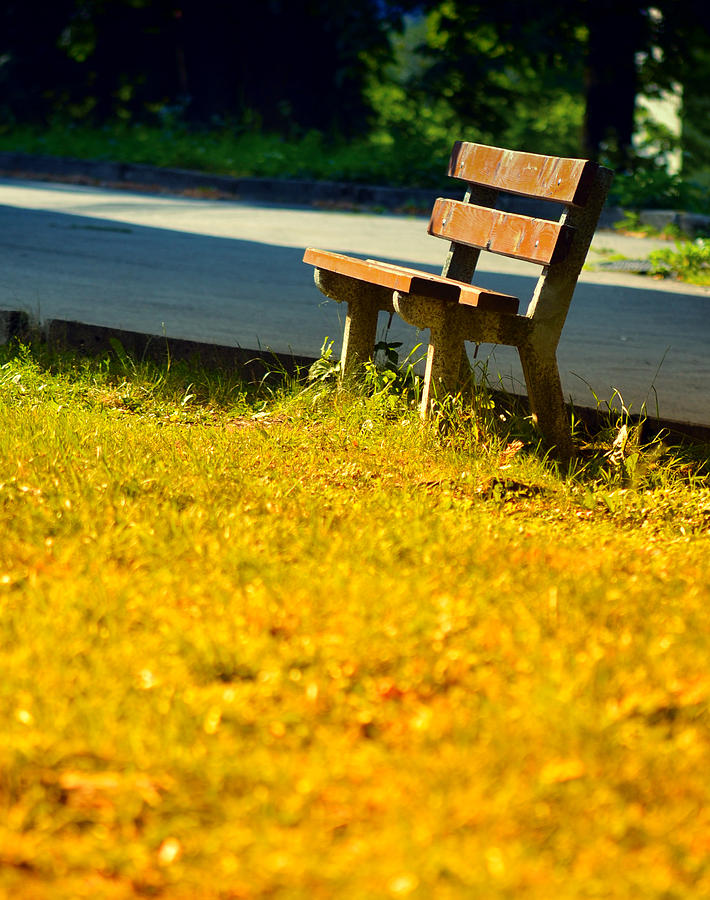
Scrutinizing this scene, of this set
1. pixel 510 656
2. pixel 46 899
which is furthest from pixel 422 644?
pixel 46 899

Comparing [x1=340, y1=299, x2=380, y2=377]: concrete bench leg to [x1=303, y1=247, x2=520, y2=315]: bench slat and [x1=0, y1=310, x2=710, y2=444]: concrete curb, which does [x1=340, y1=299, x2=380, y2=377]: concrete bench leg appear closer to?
[x1=0, y1=310, x2=710, y2=444]: concrete curb

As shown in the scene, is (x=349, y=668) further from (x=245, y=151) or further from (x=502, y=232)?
(x=245, y=151)

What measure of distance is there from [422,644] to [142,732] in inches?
24.6

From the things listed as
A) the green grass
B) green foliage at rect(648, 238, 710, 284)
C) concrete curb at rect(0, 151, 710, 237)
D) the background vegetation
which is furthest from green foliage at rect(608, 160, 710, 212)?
green foliage at rect(648, 238, 710, 284)

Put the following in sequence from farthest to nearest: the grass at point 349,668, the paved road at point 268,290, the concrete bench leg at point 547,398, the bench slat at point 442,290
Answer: the paved road at point 268,290
the concrete bench leg at point 547,398
the bench slat at point 442,290
the grass at point 349,668

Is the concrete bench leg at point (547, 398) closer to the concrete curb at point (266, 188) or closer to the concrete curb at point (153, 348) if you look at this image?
the concrete curb at point (153, 348)

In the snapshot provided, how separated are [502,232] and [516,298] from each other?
50cm

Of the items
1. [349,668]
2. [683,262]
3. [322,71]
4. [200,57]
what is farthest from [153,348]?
[200,57]

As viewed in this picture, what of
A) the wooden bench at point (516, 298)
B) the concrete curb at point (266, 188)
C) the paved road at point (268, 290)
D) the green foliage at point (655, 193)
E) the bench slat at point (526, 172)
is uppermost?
the bench slat at point (526, 172)

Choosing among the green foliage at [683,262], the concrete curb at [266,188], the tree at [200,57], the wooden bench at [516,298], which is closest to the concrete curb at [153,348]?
the wooden bench at [516,298]

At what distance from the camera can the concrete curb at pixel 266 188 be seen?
13985 millimetres

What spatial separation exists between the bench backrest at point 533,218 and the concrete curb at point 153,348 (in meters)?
0.81

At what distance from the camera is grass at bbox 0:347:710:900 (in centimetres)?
174

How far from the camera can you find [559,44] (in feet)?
58.1
